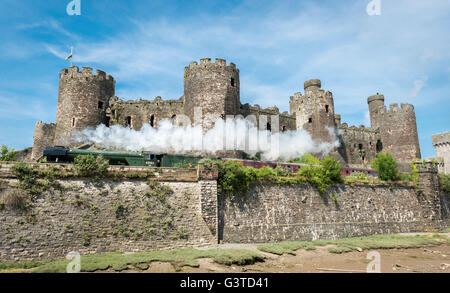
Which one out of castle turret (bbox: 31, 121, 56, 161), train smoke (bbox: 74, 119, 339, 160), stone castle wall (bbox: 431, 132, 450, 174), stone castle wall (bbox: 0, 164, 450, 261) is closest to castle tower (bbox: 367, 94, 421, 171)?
stone castle wall (bbox: 431, 132, 450, 174)

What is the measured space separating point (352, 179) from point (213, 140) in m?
Result: 11.5

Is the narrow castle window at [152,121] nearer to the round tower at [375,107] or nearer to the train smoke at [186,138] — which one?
the train smoke at [186,138]

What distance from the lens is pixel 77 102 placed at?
29.0m

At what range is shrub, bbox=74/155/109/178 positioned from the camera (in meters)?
16.5

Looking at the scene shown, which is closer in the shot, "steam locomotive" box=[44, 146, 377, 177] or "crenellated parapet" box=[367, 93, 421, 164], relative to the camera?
"steam locomotive" box=[44, 146, 377, 177]

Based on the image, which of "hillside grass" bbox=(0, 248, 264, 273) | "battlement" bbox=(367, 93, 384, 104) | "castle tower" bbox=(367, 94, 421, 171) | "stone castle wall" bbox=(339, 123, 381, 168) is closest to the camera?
"hillside grass" bbox=(0, 248, 264, 273)

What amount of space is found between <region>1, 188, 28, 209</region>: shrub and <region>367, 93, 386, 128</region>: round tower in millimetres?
43069

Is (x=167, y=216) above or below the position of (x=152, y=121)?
below

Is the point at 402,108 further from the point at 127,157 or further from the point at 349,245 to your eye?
the point at 127,157

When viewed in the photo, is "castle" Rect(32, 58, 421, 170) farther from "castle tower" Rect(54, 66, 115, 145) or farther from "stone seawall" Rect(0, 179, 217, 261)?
"stone seawall" Rect(0, 179, 217, 261)

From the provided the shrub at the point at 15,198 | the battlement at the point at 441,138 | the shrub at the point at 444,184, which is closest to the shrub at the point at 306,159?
the shrub at the point at 444,184

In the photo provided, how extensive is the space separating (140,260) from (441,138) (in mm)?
46427

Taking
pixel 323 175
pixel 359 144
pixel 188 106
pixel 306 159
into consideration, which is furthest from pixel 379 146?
pixel 188 106

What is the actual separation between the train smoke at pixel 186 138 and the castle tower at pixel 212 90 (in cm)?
95
